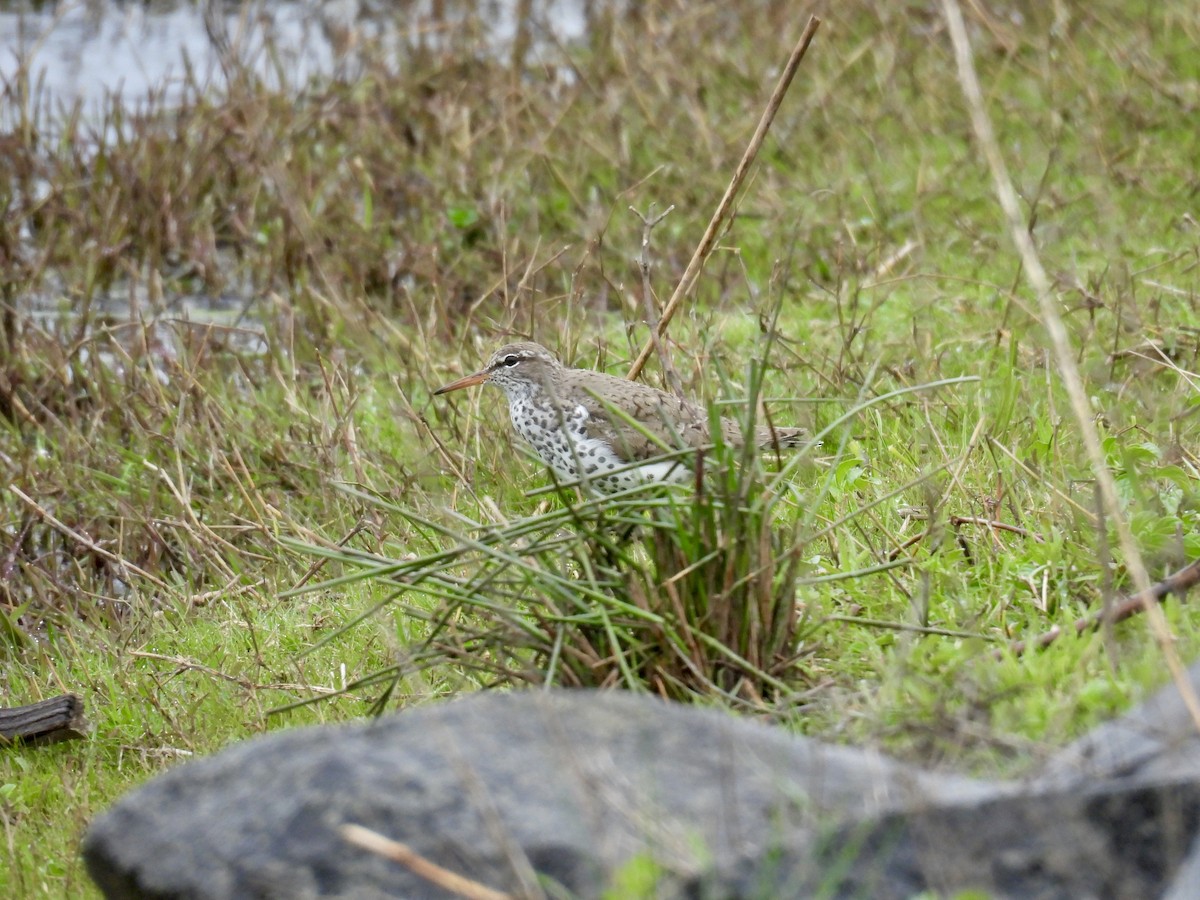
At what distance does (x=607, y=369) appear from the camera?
233 inches

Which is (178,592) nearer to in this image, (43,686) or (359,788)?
(43,686)

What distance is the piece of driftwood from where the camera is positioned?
391 centimetres

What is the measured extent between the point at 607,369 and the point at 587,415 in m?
0.99

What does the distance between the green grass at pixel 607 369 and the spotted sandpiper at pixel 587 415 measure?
0.59 ft

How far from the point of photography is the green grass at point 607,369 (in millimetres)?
3066

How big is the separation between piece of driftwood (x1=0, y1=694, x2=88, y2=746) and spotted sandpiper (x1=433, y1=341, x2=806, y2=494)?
151 cm

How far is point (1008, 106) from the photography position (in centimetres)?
816

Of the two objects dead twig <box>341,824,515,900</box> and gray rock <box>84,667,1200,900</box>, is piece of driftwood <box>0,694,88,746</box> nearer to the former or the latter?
gray rock <box>84,667,1200,900</box>

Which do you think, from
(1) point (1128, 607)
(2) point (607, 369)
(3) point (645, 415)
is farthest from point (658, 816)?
(2) point (607, 369)

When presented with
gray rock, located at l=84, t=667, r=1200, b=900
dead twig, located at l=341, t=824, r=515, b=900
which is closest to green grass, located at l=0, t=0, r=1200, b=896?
gray rock, located at l=84, t=667, r=1200, b=900

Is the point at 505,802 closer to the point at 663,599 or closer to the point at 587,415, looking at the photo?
the point at 663,599

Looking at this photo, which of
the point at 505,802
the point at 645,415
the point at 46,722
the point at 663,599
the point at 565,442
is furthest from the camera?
the point at 565,442

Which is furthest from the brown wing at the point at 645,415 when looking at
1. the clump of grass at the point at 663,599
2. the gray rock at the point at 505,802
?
the gray rock at the point at 505,802

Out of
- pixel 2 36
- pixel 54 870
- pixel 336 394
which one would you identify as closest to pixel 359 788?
pixel 54 870
